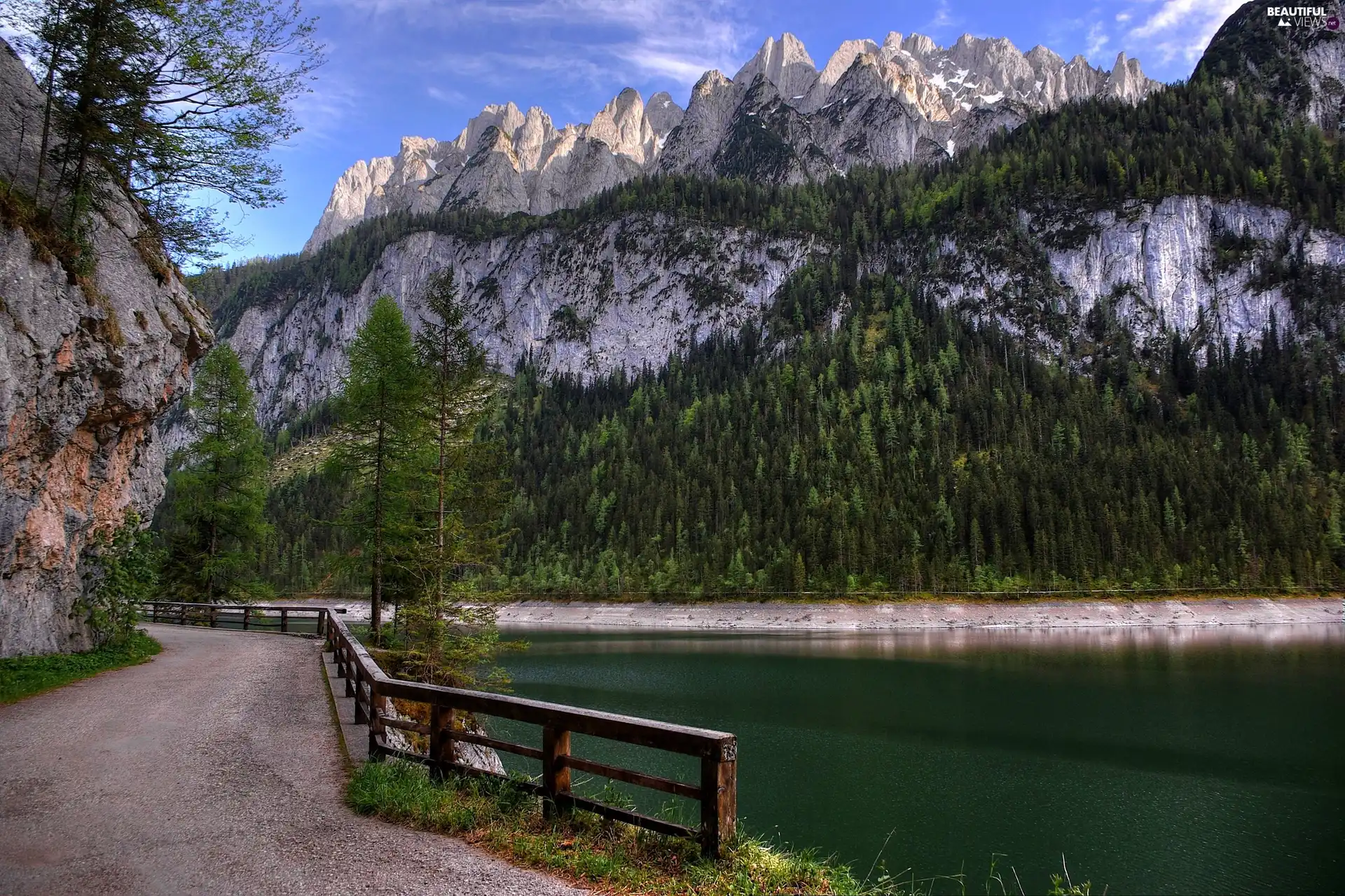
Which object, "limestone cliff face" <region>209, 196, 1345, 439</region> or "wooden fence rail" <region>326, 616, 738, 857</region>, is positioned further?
"limestone cliff face" <region>209, 196, 1345, 439</region>

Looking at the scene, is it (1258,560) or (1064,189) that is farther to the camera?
(1064,189)

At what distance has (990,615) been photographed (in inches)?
2594

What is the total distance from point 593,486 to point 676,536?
2514cm

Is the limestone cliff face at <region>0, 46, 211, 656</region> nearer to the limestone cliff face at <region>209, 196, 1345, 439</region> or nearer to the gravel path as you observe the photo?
the gravel path

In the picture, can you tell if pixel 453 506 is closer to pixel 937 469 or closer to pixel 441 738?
pixel 441 738

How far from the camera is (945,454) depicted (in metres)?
103

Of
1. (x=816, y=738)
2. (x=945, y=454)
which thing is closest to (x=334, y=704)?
(x=816, y=738)

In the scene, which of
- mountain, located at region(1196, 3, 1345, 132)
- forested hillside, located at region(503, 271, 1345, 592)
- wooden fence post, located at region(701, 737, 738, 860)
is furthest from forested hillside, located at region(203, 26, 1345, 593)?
wooden fence post, located at region(701, 737, 738, 860)

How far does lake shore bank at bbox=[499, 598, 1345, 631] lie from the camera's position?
63812mm

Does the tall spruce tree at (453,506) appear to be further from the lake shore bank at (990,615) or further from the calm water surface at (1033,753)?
the lake shore bank at (990,615)

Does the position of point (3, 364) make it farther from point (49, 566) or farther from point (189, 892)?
point (189, 892)

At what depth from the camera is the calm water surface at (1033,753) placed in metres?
14.6

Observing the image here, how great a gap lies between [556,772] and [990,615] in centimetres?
6884

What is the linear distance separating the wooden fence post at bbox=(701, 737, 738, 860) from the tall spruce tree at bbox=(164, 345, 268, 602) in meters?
30.8
